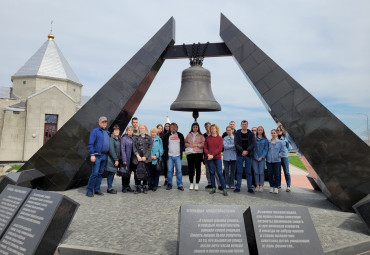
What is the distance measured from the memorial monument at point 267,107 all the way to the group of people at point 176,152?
57cm

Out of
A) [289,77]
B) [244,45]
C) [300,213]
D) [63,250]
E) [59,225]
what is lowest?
[63,250]

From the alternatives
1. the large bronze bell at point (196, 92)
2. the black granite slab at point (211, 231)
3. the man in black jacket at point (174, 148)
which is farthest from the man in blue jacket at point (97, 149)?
the black granite slab at point (211, 231)

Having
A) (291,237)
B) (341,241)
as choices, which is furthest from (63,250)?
(341,241)

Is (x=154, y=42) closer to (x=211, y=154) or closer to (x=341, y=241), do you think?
(x=211, y=154)

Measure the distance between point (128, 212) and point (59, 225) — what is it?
1.74 metres

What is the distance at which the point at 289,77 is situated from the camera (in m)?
5.60

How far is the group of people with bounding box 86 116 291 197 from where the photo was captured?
587 centimetres

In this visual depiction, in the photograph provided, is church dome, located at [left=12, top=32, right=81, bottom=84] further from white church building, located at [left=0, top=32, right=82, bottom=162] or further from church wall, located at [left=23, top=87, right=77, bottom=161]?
church wall, located at [left=23, top=87, right=77, bottom=161]

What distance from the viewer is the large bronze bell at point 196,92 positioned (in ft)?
20.6

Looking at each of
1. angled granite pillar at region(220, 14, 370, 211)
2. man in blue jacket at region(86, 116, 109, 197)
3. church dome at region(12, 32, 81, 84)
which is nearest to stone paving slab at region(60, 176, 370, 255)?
man in blue jacket at region(86, 116, 109, 197)

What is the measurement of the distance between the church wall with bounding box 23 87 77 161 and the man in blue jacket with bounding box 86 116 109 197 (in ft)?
60.5

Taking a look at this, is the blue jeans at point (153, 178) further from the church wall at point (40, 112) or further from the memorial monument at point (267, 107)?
the church wall at point (40, 112)

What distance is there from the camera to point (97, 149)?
18.5 ft

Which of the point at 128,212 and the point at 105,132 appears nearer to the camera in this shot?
the point at 128,212
